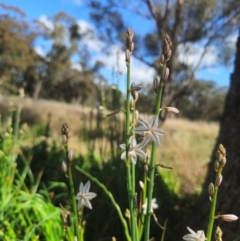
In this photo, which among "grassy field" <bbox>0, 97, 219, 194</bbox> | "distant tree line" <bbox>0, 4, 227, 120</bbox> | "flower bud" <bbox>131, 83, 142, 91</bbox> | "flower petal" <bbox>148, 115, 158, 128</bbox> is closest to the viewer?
"flower petal" <bbox>148, 115, 158, 128</bbox>

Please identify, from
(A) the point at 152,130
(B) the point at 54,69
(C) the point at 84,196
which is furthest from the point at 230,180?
(B) the point at 54,69

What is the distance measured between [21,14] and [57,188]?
22418mm

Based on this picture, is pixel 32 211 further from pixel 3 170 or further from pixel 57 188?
pixel 57 188

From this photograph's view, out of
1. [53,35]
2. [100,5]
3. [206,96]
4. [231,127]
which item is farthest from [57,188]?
[206,96]

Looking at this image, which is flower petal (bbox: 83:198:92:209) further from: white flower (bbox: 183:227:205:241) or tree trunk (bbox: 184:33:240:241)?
tree trunk (bbox: 184:33:240:241)

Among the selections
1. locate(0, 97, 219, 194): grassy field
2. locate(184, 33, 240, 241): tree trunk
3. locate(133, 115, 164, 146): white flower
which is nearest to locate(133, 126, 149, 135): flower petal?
locate(133, 115, 164, 146): white flower

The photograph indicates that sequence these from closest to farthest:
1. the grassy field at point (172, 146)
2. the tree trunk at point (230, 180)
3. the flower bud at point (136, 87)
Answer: the flower bud at point (136, 87), the tree trunk at point (230, 180), the grassy field at point (172, 146)

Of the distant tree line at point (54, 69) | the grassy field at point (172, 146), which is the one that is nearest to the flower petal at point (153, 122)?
the grassy field at point (172, 146)

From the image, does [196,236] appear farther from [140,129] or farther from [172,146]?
[172,146]

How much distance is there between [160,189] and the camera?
2.75 meters

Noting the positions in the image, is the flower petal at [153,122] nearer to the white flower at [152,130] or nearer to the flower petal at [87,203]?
the white flower at [152,130]

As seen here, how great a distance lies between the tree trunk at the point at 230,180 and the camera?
1796mm

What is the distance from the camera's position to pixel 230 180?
186 cm

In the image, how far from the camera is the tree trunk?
1.80 metres
